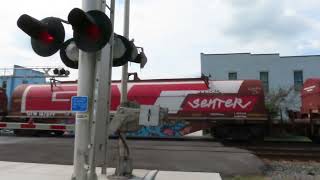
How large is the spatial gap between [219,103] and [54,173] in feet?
46.0

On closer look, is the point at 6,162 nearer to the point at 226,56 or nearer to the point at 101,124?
the point at 101,124

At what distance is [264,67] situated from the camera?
41.4 meters

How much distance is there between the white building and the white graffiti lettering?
17.8 meters

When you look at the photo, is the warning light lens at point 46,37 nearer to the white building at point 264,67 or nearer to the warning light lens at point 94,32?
the warning light lens at point 94,32

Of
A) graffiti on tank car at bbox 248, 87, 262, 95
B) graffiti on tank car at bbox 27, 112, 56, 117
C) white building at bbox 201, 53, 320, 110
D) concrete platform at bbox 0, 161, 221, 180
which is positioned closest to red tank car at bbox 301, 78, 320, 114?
graffiti on tank car at bbox 248, 87, 262, 95

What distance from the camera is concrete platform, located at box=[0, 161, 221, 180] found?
9696mm

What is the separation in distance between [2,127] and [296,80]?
26.7 meters

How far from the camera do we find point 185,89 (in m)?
23.7

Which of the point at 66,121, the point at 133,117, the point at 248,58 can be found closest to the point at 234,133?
the point at 66,121

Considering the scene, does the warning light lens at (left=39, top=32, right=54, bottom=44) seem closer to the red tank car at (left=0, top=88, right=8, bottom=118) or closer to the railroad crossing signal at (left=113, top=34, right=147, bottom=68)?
the railroad crossing signal at (left=113, top=34, right=147, bottom=68)

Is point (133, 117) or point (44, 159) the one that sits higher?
point (133, 117)

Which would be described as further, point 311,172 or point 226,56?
point 226,56

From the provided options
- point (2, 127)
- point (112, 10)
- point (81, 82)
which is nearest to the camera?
point (81, 82)

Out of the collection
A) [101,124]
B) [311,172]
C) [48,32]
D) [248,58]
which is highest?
[248,58]
